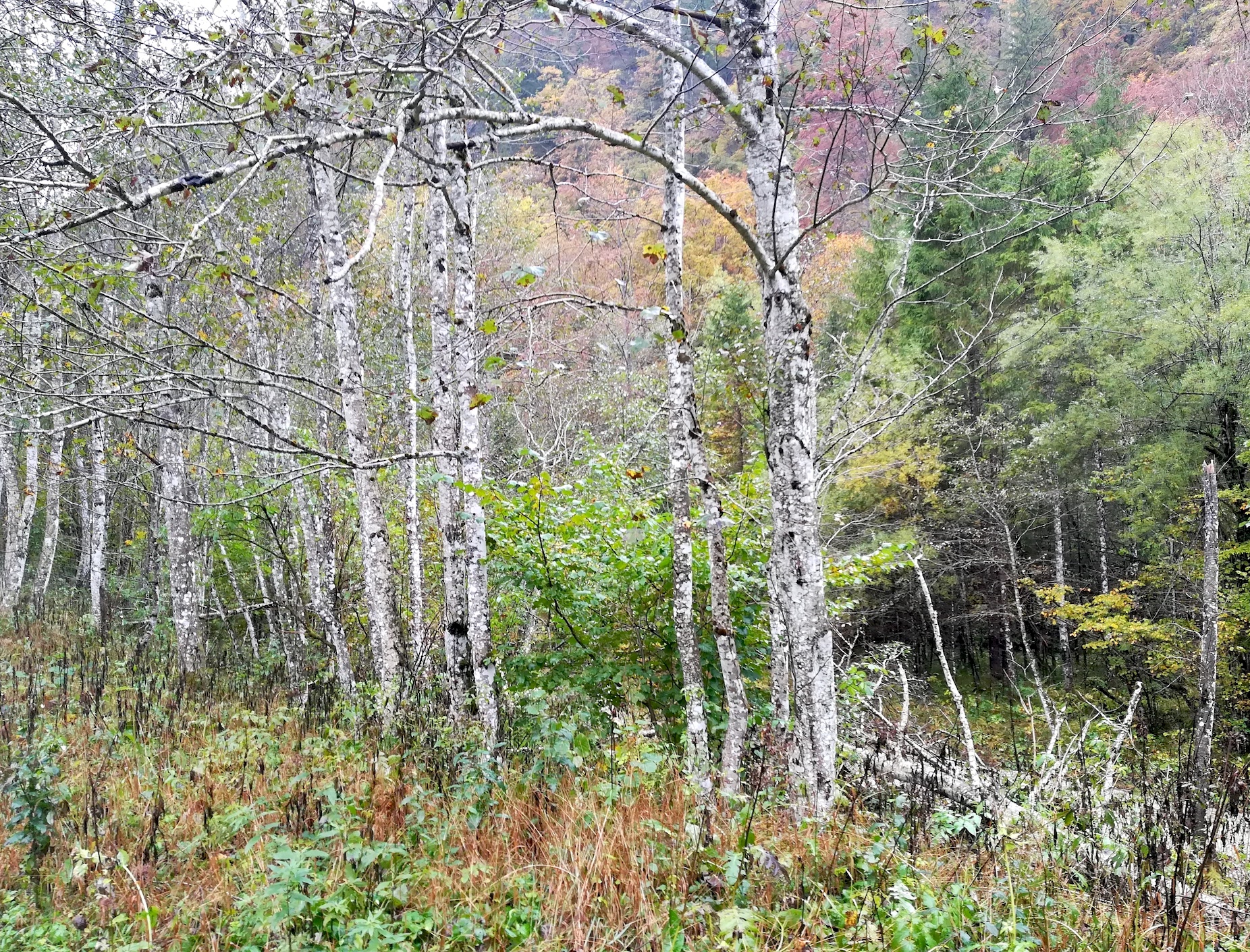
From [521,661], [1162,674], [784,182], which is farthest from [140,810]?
[1162,674]

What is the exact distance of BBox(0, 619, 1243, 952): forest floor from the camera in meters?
2.52

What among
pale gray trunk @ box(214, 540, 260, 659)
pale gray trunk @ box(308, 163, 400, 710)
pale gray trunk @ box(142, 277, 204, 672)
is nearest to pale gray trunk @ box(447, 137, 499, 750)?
pale gray trunk @ box(308, 163, 400, 710)

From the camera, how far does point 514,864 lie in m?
3.15

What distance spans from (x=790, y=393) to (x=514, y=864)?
8.88ft

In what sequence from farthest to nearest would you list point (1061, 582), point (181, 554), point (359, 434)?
point (1061, 582) → point (181, 554) → point (359, 434)

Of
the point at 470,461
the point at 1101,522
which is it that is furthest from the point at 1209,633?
the point at 1101,522

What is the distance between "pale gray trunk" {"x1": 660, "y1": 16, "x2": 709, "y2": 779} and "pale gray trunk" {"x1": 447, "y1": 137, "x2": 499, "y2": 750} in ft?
4.38

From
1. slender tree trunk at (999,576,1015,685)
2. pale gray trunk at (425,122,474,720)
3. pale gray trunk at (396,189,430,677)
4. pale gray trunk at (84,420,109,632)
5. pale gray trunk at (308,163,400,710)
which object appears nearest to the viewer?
pale gray trunk at (425,122,474,720)

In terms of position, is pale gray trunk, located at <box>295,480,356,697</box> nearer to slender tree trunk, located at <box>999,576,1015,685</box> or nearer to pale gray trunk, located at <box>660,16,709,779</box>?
pale gray trunk, located at <box>660,16,709,779</box>

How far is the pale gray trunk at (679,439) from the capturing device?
446 centimetres

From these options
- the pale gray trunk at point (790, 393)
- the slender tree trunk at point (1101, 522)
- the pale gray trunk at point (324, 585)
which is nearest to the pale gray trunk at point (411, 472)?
the pale gray trunk at point (324, 585)

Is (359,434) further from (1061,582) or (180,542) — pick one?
(1061,582)

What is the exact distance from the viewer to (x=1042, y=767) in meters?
4.47

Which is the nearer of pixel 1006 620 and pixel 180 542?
pixel 180 542
